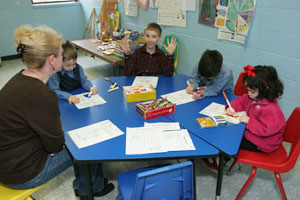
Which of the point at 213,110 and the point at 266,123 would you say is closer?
the point at 266,123

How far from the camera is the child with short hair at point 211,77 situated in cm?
203

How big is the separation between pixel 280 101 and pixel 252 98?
1.19 metres

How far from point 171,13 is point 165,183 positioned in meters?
3.04

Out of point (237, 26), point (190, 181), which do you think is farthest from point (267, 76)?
point (237, 26)

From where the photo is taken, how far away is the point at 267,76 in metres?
1.65

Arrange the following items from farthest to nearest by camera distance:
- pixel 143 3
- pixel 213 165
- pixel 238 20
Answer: pixel 143 3 → pixel 238 20 → pixel 213 165

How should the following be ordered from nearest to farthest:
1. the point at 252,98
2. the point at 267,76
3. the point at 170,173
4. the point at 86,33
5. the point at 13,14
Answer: the point at 170,173 < the point at 267,76 < the point at 252,98 < the point at 13,14 < the point at 86,33

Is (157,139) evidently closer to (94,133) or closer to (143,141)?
(143,141)

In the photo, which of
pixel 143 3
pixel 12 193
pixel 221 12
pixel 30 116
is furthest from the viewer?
pixel 143 3

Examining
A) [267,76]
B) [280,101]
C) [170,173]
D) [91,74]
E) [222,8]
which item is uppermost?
[222,8]

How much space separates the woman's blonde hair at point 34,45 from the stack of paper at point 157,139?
70 centimetres

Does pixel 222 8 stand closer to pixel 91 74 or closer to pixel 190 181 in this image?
pixel 190 181

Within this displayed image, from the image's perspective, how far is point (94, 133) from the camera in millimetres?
1606

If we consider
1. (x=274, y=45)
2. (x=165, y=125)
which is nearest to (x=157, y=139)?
(x=165, y=125)
